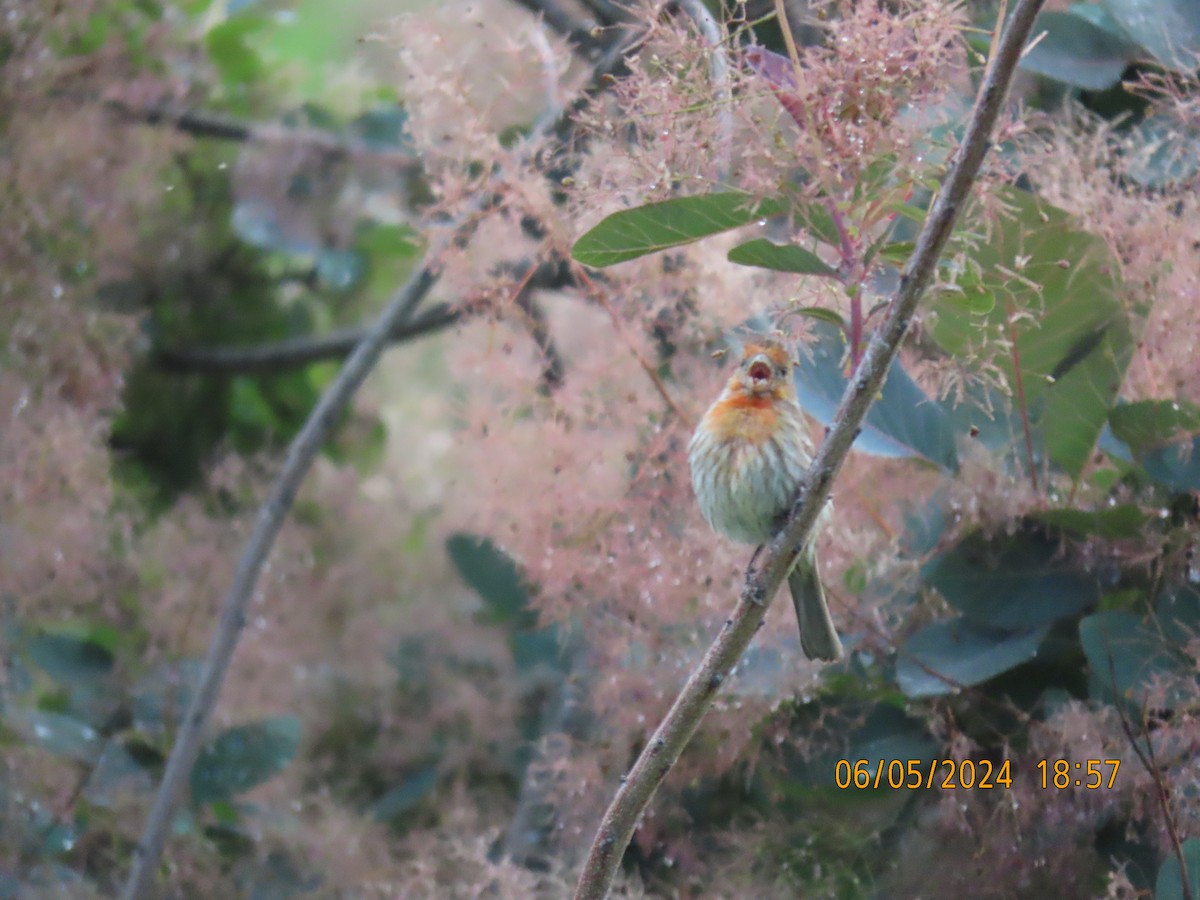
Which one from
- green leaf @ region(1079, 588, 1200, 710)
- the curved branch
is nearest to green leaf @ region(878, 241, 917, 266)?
green leaf @ region(1079, 588, 1200, 710)

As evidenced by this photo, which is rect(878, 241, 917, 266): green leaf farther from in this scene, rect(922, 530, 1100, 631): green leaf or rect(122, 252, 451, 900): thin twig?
rect(122, 252, 451, 900): thin twig

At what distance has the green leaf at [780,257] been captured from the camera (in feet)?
3.67

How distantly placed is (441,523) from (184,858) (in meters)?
0.99

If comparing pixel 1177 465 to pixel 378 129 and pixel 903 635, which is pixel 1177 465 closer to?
pixel 903 635

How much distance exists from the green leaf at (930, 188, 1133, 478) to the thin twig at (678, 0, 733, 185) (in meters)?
0.43

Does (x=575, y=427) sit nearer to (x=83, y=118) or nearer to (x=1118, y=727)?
(x=1118, y=727)

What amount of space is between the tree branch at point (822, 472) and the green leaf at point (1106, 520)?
2.10ft

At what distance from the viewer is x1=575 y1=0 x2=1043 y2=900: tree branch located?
0.97m

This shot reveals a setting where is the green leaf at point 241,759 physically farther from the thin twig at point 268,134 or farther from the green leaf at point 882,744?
the thin twig at point 268,134

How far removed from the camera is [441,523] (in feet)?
9.64

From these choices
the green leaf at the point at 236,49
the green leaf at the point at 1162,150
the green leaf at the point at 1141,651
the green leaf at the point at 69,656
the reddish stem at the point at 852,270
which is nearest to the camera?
the reddish stem at the point at 852,270

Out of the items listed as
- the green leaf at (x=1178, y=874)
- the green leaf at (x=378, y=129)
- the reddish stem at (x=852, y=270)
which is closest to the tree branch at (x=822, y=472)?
the reddish stem at (x=852, y=270)

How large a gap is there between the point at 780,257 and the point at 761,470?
49 centimetres
